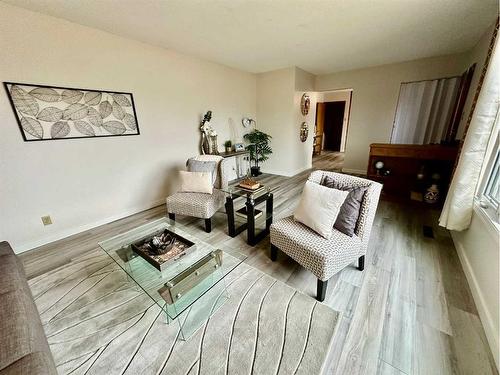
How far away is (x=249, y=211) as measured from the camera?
2.12 metres

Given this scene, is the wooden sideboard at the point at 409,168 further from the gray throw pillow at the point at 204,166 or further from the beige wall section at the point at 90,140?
the beige wall section at the point at 90,140

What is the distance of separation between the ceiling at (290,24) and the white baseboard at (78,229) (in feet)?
7.50

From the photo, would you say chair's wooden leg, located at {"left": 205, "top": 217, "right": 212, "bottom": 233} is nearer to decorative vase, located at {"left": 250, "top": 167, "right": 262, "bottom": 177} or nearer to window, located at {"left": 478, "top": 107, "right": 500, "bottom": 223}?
window, located at {"left": 478, "top": 107, "right": 500, "bottom": 223}

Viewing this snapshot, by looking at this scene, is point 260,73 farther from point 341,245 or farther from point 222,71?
point 341,245

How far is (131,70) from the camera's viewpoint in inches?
106

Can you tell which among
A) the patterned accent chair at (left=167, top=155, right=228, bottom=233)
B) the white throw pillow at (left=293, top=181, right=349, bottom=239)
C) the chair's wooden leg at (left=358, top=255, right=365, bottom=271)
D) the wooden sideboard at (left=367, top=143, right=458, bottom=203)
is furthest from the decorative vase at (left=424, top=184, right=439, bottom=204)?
the patterned accent chair at (left=167, top=155, right=228, bottom=233)

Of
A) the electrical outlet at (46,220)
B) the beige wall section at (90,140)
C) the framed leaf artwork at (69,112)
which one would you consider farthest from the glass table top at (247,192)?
the electrical outlet at (46,220)

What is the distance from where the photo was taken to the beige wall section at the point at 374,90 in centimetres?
357

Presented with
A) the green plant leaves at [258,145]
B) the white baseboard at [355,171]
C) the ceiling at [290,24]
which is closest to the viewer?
the ceiling at [290,24]

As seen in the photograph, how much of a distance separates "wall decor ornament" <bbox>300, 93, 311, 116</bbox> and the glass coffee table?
4056 millimetres

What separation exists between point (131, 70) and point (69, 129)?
1.10 meters

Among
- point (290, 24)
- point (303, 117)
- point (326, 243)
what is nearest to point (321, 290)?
point (326, 243)

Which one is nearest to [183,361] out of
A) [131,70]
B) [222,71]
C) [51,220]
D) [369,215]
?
[369,215]

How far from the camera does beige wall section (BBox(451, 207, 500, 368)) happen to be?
1222 mm
